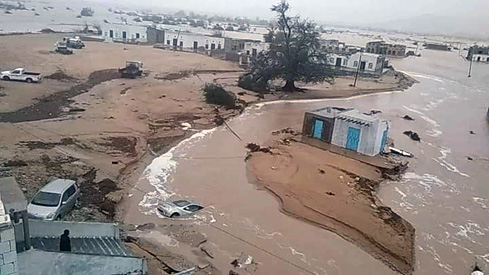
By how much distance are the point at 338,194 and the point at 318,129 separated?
8.62 meters

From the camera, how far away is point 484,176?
966 inches

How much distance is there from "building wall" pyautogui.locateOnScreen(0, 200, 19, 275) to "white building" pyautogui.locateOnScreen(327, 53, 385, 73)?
196 feet

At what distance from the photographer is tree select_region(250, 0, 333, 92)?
43.7 meters

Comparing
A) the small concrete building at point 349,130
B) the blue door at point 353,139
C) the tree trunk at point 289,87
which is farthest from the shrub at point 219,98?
the blue door at point 353,139

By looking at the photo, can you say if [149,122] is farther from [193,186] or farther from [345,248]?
[345,248]

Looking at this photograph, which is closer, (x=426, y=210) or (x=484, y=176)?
(x=426, y=210)

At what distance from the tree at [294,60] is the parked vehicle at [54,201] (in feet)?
102

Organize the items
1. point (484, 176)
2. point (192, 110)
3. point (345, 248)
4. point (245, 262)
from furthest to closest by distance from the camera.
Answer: point (192, 110)
point (484, 176)
point (345, 248)
point (245, 262)

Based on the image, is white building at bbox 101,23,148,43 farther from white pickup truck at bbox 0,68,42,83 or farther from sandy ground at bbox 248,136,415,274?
sandy ground at bbox 248,136,415,274

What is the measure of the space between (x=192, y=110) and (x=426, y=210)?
61.9ft

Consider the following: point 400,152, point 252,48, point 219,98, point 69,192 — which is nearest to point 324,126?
point 400,152

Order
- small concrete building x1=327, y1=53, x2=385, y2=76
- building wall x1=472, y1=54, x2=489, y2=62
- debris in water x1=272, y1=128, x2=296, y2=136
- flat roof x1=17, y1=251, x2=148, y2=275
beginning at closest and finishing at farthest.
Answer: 1. flat roof x1=17, y1=251, x2=148, y2=275
2. debris in water x1=272, y1=128, x2=296, y2=136
3. small concrete building x1=327, y1=53, x2=385, y2=76
4. building wall x1=472, y1=54, x2=489, y2=62

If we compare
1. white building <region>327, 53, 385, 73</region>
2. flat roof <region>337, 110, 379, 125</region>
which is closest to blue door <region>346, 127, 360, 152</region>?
flat roof <region>337, 110, 379, 125</region>

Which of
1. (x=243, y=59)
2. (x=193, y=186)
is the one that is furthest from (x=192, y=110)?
(x=243, y=59)
